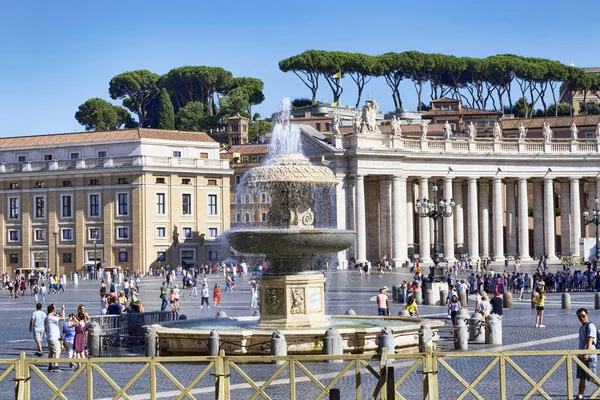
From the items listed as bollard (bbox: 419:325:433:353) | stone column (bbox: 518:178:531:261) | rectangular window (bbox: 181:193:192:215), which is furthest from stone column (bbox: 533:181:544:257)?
bollard (bbox: 419:325:433:353)

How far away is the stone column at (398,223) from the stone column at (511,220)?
37.7ft

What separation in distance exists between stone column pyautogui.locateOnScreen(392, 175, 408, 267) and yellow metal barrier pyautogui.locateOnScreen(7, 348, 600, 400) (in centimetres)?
5885

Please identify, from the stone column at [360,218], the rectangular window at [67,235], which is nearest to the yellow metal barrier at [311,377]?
the stone column at [360,218]

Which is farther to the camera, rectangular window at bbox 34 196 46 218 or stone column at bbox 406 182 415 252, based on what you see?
stone column at bbox 406 182 415 252

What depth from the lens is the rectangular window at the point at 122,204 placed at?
83062 millimetres

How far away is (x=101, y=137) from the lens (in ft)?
287

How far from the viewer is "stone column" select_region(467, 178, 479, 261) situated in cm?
8444

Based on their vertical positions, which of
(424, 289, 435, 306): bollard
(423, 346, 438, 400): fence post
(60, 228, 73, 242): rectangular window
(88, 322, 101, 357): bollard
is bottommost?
(424, 289, 435, 306): bollard

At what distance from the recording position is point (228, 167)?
292 feet

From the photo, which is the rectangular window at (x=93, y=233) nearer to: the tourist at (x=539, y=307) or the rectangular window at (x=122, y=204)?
→ the rectangular window at (x=122, y=204)

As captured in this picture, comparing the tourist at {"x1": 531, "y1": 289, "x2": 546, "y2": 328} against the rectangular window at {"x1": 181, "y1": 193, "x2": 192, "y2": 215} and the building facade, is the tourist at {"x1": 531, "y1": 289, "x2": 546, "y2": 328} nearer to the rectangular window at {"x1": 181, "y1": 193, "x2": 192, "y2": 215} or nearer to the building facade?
the building facade

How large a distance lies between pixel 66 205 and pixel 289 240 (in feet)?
206

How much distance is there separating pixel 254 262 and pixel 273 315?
5673 cm

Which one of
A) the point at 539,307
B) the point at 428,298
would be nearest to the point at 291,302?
the point at 539,307
